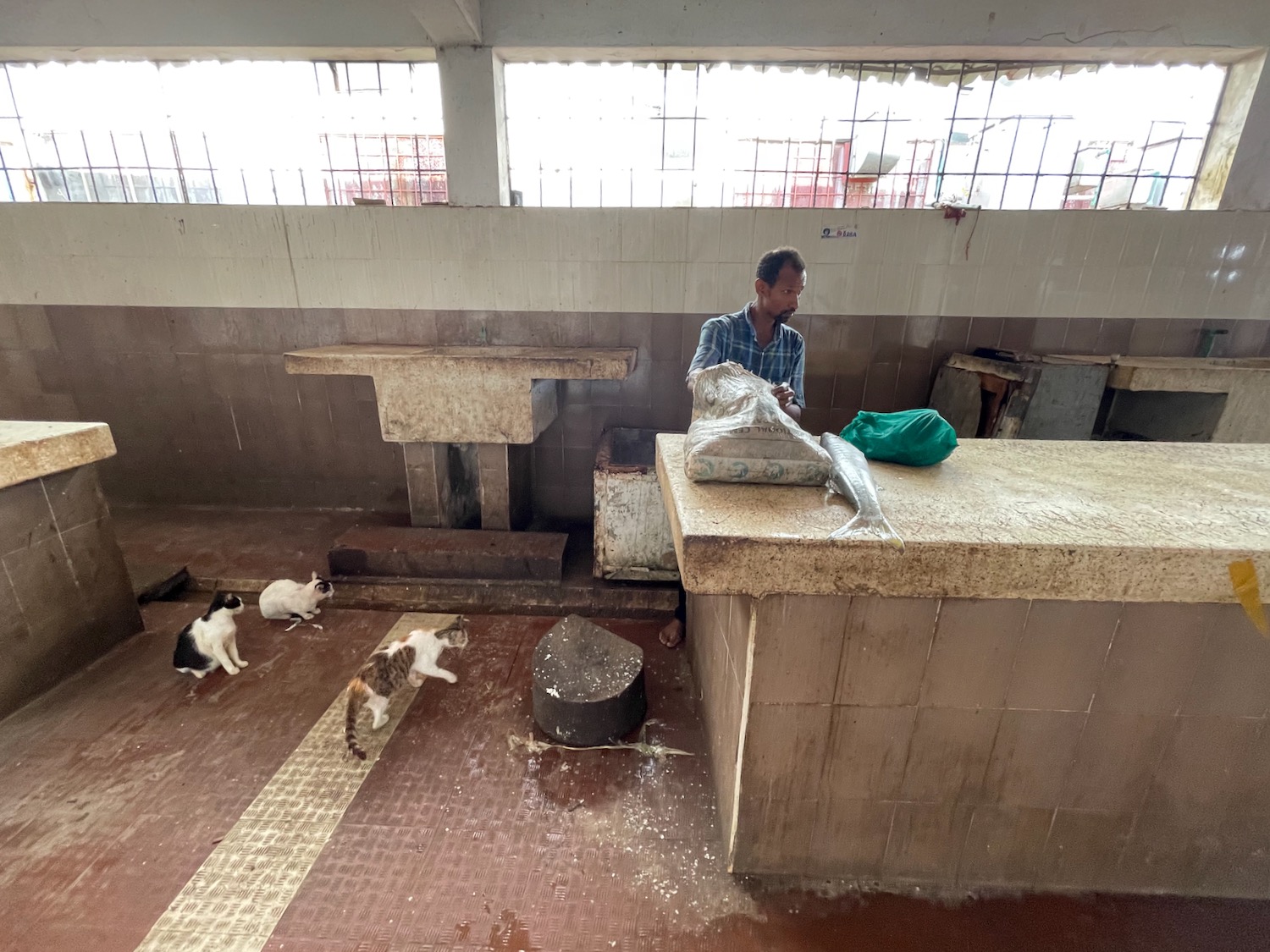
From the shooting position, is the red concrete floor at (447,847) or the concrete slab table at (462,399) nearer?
the red concrete floor at (447,847)

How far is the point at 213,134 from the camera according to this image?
4.25 metres

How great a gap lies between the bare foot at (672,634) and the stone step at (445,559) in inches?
34.6

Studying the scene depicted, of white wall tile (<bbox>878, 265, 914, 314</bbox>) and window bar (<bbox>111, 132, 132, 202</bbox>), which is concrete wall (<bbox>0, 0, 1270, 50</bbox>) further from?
white wall tile (<bbox>878, 265, 914, 314</bbox>)

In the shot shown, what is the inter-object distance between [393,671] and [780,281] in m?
2.74

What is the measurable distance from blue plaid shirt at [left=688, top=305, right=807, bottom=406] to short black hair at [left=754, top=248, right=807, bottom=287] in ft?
0.64

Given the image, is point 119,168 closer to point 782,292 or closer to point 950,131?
point 782,292

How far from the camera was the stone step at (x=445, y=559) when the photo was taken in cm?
364

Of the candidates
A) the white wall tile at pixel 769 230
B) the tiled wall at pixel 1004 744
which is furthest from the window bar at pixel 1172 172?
the tiled wall at pixel 1004 744

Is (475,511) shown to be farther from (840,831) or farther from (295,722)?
(840,831)

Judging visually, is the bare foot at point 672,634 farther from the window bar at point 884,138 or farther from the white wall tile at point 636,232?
the window bar at point 884,138

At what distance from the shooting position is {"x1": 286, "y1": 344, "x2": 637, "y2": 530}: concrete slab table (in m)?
3.55

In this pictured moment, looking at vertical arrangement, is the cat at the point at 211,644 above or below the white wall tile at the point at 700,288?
below

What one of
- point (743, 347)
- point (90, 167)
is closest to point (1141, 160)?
point (743, 347)

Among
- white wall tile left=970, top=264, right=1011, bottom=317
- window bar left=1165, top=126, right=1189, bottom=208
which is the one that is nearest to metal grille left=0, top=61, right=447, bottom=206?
white wall tile left=970, top=264, right=1011, bottom=317
